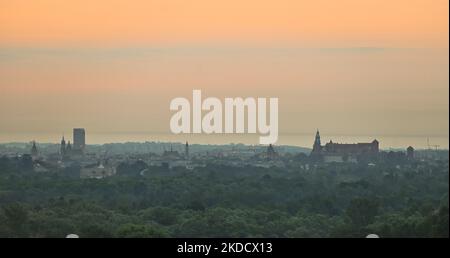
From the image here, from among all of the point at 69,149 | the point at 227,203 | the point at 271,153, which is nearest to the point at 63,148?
the point at 69,149

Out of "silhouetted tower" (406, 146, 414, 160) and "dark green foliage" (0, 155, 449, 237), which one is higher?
"silhouetted tower" (406, 146, 414, 160)

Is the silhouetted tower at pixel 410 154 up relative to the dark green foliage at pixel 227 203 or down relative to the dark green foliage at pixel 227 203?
up

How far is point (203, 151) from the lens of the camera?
289 ft

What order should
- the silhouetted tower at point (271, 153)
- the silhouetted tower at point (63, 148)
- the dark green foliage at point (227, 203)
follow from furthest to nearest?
the silhouetted tower at point (271, 153) → the silhouetted tower at point (63, 148) → the dark green foliage at point (227, 203)

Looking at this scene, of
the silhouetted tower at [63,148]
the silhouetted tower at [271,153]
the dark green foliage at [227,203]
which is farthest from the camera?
the silhouetted tower at [271,153]

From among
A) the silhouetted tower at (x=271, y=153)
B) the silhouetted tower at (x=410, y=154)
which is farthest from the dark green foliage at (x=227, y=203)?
the silhouetted tower at (x=271, y=153)

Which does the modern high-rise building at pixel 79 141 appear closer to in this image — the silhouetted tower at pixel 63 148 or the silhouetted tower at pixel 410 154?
the silhouetted tower at pixel 63 148

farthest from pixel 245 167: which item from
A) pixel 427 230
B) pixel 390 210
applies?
pixel 427 230

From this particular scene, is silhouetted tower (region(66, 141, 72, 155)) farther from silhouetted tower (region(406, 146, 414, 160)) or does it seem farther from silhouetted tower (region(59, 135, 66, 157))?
silhouetted tower (region(406, 146, 414, 160))

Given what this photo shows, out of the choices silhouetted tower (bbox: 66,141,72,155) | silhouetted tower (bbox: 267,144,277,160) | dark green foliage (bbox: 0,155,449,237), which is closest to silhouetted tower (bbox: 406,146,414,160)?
dark green foliage (bbox: 0,155,449,237)

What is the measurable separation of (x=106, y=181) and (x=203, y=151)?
25.9 meters

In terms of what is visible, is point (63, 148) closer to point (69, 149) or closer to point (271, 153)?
point (69, 149)

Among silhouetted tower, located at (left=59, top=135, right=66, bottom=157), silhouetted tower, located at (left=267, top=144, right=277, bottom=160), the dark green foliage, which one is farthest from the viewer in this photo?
silhouetted tower, located at (left=267, top=144, right=277, bottom=160)

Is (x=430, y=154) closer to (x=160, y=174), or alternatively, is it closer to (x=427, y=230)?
(x=160, y=174)
